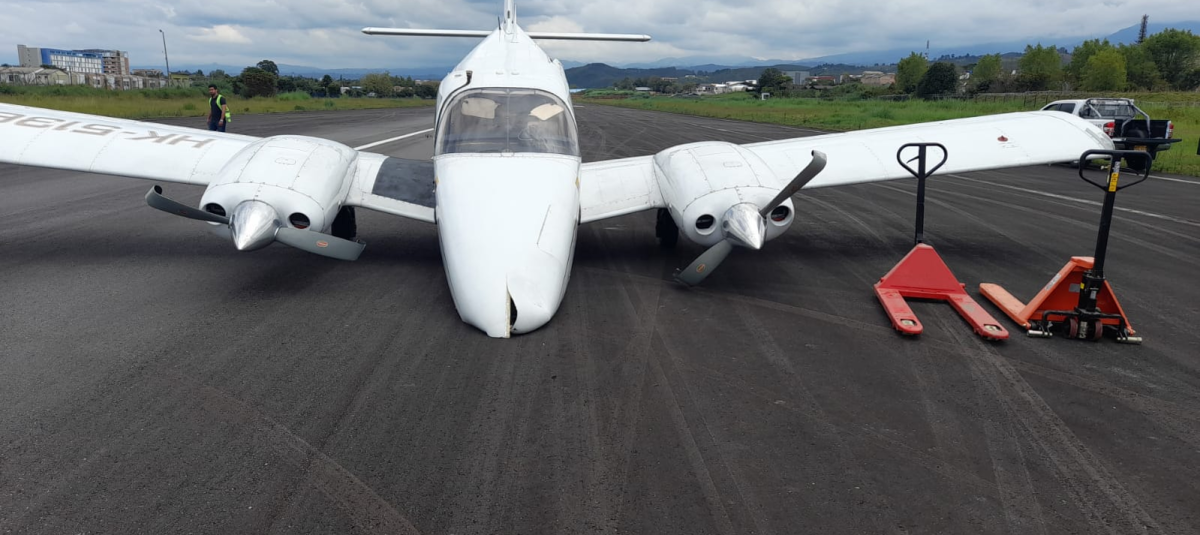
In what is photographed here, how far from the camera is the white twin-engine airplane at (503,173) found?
271 inches

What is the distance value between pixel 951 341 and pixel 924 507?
3.27 m

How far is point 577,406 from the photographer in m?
5.21

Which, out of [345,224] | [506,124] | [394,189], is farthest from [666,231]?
[345,224]

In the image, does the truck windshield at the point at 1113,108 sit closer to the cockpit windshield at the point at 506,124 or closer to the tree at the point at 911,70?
A: the cockpit windshield at the point at 506,124

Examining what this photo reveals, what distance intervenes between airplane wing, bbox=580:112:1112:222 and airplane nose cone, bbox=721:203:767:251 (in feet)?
4.79

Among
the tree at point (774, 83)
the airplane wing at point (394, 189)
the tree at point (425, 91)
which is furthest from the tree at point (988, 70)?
the airplane wing at point (394, 189)

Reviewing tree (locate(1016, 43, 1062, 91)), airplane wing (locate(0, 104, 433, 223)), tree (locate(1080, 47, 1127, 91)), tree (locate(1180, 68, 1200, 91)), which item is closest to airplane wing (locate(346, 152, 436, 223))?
airplane wing (locate(0, 104, 433, 223))

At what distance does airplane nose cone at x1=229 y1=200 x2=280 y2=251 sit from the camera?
22.6 feet

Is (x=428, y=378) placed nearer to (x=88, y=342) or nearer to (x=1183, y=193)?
(x=88, y=342)

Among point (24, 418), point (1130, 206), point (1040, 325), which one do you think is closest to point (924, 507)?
point (1040, 325)

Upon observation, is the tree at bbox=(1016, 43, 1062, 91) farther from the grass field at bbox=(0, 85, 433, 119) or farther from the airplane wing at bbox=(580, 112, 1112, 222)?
the airplane wing at bbox=(580, 112, 1112, 222)

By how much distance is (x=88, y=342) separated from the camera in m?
6.30

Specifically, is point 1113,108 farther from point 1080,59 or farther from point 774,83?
point 774,83

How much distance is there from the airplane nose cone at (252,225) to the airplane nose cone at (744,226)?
4713mm
